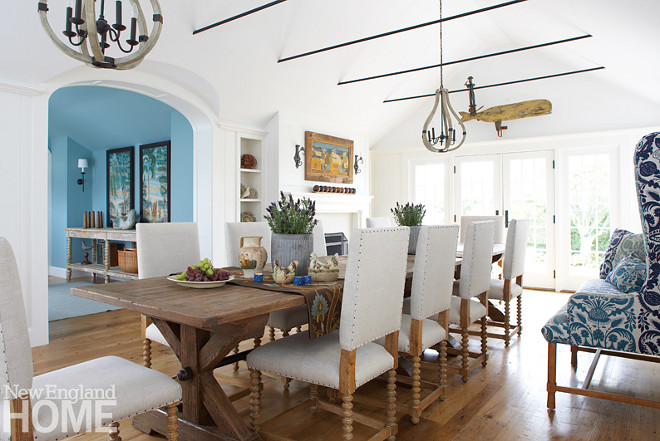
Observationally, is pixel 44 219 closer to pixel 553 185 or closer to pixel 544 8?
pixel 544 8

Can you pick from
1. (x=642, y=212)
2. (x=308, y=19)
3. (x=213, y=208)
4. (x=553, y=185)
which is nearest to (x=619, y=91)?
(x=553, y=185)

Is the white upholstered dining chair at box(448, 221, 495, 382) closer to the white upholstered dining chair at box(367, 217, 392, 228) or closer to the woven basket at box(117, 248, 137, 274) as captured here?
the white upholstered dining chair at box(367, 217, 392, 228)

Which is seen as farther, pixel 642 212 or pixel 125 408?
pixel 642 212

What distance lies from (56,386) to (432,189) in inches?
258

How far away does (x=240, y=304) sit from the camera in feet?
5.75

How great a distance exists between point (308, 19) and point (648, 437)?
443cm

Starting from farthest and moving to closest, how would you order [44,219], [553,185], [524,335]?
[553,185] → [524,335] → [44,219]

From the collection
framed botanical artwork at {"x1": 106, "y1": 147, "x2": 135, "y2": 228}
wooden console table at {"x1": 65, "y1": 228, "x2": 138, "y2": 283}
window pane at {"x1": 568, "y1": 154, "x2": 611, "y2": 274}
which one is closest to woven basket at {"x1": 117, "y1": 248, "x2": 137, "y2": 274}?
wooden console table at {"x1": 65, "y1": 228, "x2": 138, "y2": 283}

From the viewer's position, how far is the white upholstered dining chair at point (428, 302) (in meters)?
2.37

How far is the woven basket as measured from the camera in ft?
20.1

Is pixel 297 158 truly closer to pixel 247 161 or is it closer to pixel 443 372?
pixel 247 161

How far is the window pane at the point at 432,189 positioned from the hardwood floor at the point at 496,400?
3573mm

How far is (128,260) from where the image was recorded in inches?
244

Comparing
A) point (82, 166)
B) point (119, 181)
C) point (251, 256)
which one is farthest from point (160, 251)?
point (82, 166)
